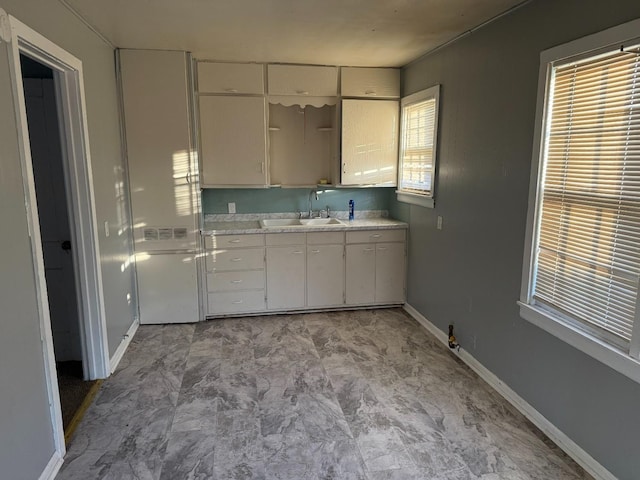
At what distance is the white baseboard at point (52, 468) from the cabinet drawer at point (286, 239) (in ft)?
7.95

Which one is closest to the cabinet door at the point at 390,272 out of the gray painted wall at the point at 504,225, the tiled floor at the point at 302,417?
the gray painted wall at the point at 504,225

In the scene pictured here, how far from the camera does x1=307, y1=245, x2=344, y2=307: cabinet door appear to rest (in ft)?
14.1

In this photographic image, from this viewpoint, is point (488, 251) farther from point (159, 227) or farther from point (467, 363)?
point (159, 227)

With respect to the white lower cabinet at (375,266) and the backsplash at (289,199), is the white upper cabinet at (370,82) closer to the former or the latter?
the backsplash at (289,199)

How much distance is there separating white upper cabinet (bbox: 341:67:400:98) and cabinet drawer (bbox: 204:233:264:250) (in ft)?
5.49

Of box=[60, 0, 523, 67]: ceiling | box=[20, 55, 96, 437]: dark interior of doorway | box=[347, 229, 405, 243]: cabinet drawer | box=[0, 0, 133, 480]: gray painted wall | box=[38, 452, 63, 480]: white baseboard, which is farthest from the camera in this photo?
box=[347, 229, 405, 243]: cabinet drawer

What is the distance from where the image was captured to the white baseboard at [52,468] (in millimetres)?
2035

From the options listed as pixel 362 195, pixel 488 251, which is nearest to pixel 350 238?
pixel 362 195

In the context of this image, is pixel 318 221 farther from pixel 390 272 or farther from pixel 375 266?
pixel 390 272

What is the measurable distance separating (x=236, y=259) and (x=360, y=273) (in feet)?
4.13

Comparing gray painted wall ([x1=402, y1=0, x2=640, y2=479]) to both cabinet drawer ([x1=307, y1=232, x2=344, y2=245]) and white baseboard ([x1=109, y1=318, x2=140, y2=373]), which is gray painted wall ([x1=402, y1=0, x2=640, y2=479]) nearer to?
cabinet drawer ([x1=307, y1=232, x2=344, y2=245])

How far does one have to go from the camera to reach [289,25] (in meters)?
2.93

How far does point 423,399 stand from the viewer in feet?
9.25

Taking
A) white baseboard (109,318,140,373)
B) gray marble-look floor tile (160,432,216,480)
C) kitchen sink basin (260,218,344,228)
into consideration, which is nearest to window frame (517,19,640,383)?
gray marble-look floor tile (160,432,216,480)
